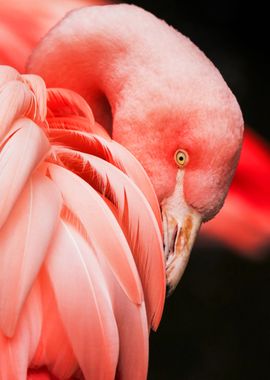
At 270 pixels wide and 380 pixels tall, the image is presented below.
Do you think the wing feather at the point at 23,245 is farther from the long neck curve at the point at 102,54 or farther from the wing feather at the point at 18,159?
the long neck curve at the point at 102,54

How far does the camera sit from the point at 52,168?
96 cm

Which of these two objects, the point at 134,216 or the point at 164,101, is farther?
the point at 164,101

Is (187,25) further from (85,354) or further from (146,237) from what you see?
(85,354)

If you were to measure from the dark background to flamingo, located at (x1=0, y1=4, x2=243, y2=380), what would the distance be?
0.77 feet

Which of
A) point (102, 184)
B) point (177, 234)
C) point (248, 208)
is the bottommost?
point (248, 208)

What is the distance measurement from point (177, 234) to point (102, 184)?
20 centimetres

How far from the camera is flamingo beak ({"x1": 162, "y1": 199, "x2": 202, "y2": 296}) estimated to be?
110 centimetres

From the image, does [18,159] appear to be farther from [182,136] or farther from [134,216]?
[182,136]

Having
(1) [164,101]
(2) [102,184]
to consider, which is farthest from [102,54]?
(2) [102,184]

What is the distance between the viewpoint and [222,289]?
4.66ft

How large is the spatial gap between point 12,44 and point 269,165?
1.91 feet

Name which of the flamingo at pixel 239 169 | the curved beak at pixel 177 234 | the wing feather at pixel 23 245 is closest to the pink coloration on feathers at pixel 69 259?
the wing feather at pixel 23 245

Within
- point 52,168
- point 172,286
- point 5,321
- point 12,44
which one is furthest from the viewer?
point 12,44

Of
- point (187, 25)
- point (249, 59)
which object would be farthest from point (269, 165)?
point (187, 25)
